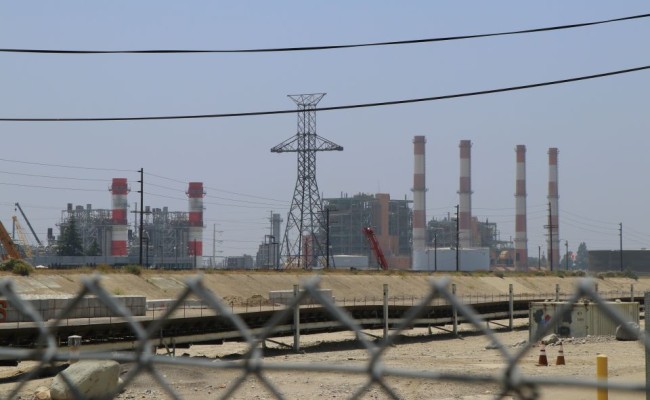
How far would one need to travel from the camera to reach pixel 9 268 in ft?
186

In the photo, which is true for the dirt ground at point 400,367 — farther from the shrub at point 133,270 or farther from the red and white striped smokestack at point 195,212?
the red and white striped smokestack at point 195,212

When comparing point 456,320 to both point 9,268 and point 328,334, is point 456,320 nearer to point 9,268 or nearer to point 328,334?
point 328,334

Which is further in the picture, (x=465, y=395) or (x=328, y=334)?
(x=328, y=334)

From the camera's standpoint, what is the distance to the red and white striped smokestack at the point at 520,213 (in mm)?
174625

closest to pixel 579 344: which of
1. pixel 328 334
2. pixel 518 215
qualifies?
pixel 328 334

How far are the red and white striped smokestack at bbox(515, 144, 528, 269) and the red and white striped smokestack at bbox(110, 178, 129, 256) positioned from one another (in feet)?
223

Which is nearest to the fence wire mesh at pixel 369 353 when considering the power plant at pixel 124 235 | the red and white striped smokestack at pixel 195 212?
the power plant at pixel 124 235

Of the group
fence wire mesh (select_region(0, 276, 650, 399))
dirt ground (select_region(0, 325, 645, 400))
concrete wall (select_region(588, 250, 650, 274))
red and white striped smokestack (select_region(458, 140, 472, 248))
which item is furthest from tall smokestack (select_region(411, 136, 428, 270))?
fence wire mesh (select_region(0, 276, 650, 399))

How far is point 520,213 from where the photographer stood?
179 metres

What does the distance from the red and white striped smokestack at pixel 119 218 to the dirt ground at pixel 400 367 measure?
128 m

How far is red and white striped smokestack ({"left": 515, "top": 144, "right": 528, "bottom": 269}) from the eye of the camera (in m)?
175

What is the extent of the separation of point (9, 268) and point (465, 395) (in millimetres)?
41567

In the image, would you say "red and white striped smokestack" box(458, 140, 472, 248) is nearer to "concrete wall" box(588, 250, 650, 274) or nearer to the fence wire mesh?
"concrete wall" box(588, 250, 650, 274)

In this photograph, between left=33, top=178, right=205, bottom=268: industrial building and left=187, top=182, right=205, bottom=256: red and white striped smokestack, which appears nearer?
left=33, top=178, right=205, bottom=268: industrial building
